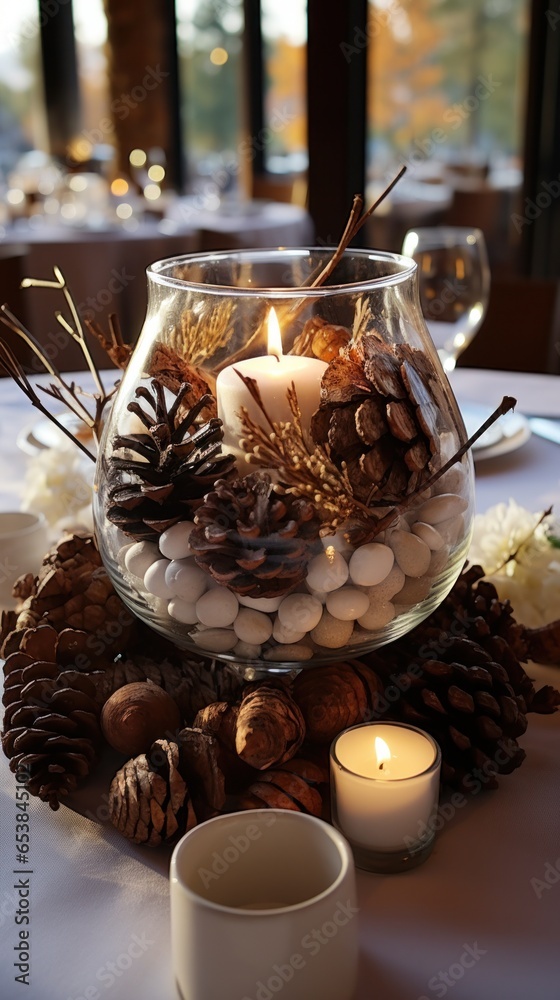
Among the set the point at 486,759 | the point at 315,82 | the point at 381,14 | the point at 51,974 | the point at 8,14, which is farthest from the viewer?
the point at 8,14

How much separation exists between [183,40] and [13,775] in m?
6.26

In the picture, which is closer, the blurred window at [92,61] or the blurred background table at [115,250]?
the blurred background table at [115,250]

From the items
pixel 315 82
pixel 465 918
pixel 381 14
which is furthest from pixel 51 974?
pixel 381 14

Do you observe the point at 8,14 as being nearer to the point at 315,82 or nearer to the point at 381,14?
the point at 381,14

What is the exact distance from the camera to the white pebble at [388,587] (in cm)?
53

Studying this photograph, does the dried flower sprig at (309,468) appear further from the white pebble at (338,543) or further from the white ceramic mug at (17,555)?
the white ceramic mug at (17,555)

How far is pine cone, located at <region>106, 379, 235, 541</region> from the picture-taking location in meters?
0.52

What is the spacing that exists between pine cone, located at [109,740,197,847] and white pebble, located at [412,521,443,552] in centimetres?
18

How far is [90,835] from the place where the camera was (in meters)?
0.55

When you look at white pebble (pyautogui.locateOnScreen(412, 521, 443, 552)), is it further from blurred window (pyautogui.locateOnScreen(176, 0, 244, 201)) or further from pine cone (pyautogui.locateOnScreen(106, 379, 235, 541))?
blurred window (pyautogui.locateOnScreen(176, 0, 244, 201))

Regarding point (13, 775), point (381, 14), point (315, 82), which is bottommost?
point (13, 775)

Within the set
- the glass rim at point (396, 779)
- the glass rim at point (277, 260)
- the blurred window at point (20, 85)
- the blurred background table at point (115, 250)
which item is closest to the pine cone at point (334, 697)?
the glass rim at point (396, 779)

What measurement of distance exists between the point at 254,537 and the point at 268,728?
0.11 metres

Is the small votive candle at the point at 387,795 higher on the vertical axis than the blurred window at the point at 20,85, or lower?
lower
